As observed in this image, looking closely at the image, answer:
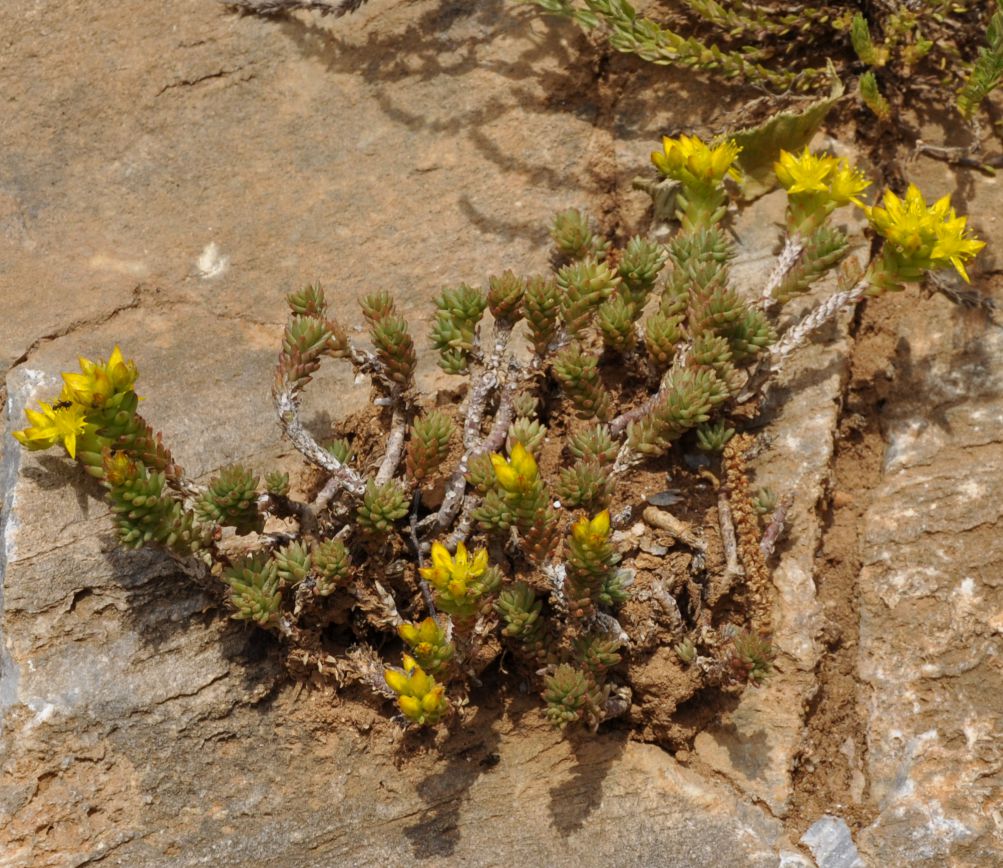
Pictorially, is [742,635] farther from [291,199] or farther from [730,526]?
[291,199]

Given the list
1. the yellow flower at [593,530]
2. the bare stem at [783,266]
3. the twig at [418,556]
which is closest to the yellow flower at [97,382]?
the twig at [418,556]

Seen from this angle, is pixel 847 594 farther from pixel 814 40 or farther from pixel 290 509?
pixel 814 40

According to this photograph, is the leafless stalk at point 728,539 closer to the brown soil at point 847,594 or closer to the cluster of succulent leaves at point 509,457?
the cluster of succulent leaves at point 509,457

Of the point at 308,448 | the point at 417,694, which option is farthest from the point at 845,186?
the point at 417,694

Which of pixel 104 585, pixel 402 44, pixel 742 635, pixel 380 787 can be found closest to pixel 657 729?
pixel 742 635

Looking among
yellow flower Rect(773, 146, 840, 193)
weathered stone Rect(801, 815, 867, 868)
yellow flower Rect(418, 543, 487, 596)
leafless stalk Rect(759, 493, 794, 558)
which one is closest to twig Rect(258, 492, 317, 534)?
yellow flower Rect(418, 543, 487, 596)

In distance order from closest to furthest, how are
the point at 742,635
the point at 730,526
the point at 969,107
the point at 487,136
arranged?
the point at 742,635 < the point at 730,526 < the point at 969,107 < the point at 487,136

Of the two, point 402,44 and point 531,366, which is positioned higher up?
point 402,44

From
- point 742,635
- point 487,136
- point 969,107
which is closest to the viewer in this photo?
point 742,635
